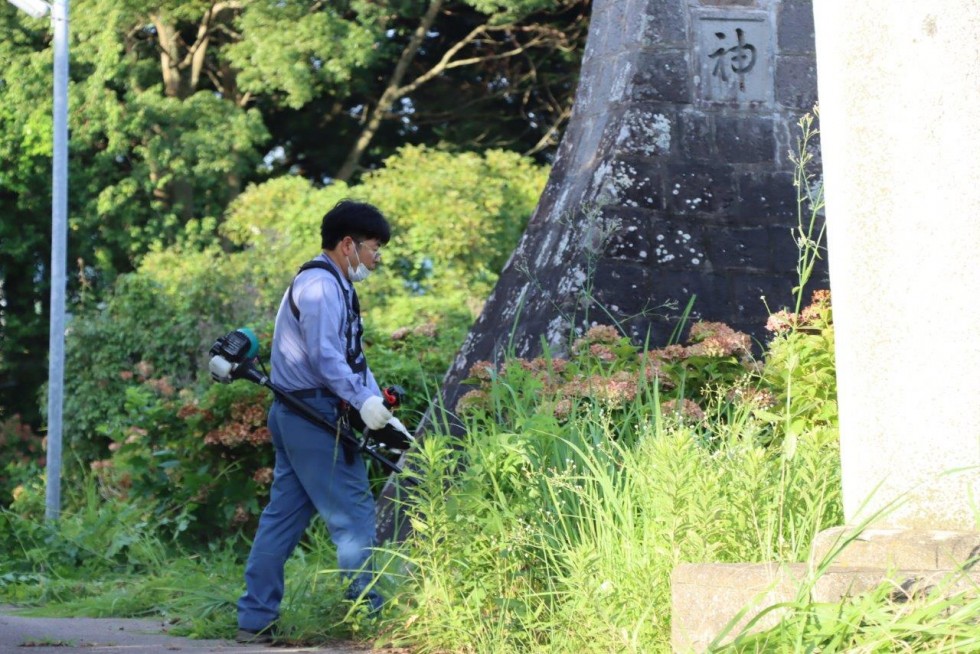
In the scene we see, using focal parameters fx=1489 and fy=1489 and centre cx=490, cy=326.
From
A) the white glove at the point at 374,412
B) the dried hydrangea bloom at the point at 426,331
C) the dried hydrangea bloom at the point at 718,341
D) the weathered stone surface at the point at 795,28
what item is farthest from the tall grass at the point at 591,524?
the dried hydrangea bloom at the point at 426,331

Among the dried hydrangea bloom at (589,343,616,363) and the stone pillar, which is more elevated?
the stone pillar

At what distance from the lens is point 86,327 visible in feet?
53.0

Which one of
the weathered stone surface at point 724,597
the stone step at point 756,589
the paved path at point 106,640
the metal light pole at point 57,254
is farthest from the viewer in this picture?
the metal light pole at point 57,254

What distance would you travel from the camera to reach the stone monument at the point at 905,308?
3.18 metres

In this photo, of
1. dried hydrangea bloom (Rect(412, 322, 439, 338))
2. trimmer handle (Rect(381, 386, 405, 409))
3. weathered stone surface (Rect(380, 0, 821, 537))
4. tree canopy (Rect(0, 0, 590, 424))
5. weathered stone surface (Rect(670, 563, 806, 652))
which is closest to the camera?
weathered stone surface (Rect(670, 563, 806, 652))

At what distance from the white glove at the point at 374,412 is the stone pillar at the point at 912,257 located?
7.12 feet

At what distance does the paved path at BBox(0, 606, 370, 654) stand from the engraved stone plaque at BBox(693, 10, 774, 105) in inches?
125

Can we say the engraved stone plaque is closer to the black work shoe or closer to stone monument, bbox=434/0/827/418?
stone monument, bbox=434/0/827/418

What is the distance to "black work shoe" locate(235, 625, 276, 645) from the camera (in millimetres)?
5379

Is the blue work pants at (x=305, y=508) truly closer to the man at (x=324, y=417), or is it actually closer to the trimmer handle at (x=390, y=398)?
Answer: the man at (x=324, y=417)

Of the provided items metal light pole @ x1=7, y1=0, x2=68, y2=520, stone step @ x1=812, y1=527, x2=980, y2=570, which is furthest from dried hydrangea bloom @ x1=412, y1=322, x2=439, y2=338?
stone step @ x1=812, y1=527, x2=980, y2=570

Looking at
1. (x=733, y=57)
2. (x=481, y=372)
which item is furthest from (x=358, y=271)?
(x=733, y=57)

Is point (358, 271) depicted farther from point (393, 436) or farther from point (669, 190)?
point (669, 190)

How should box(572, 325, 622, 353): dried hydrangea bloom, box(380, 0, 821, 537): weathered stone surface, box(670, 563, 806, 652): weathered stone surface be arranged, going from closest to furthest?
box(670, 563, 806, 652): weathered stone surface < box(572, 325, 622, 353): dried hydrangea bloom < box(380, 0, 821, 537): weathered stone surface
